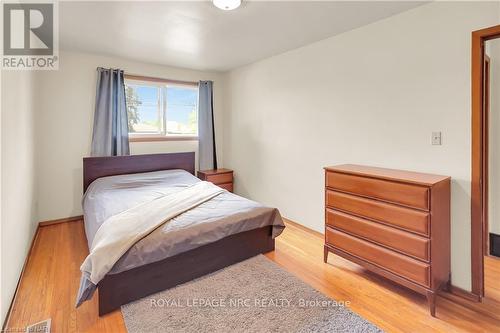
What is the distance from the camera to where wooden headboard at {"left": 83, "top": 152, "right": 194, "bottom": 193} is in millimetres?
3703

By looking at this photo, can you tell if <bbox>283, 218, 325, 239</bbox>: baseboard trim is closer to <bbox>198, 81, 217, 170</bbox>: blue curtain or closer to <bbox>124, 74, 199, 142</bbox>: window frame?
<bbox>198, 81, 217, 170</bbox>: blue curtain

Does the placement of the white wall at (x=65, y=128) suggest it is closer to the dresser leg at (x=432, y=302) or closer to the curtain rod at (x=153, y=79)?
the curtain rod at (x=153, y=79)

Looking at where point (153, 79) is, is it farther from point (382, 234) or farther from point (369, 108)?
point (382, 234)

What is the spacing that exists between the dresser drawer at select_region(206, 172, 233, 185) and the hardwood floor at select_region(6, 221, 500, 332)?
6.30ft

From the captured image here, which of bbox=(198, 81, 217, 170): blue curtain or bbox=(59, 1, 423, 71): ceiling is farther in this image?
bbox=(198, 81, 217, 170): blue curtain

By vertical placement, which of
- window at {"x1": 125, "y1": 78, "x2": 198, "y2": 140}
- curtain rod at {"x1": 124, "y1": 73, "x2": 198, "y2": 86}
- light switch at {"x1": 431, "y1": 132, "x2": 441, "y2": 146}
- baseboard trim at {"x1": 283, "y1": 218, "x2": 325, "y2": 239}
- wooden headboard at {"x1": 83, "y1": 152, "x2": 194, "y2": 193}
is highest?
curtain rod at {"x1": 124, "y1": 73, "x2": 198, "y2": 86}

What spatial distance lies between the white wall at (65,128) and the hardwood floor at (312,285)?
33.0 inches

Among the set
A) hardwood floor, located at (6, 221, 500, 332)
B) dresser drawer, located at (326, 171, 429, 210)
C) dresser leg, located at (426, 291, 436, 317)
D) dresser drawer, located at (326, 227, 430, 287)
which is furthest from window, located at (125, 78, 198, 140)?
dresser leg, located at (426, 291, 436, 317)

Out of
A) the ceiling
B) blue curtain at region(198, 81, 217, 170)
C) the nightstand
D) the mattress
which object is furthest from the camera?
blue curtain at region(198, 81, 217, 170)

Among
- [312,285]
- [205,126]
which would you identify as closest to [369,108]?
[312,285]

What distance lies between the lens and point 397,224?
2051mm

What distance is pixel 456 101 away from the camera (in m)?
2.08

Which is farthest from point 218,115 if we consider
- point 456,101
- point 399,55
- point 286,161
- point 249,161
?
point 456,101

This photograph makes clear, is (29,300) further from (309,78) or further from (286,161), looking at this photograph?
(309,78)
